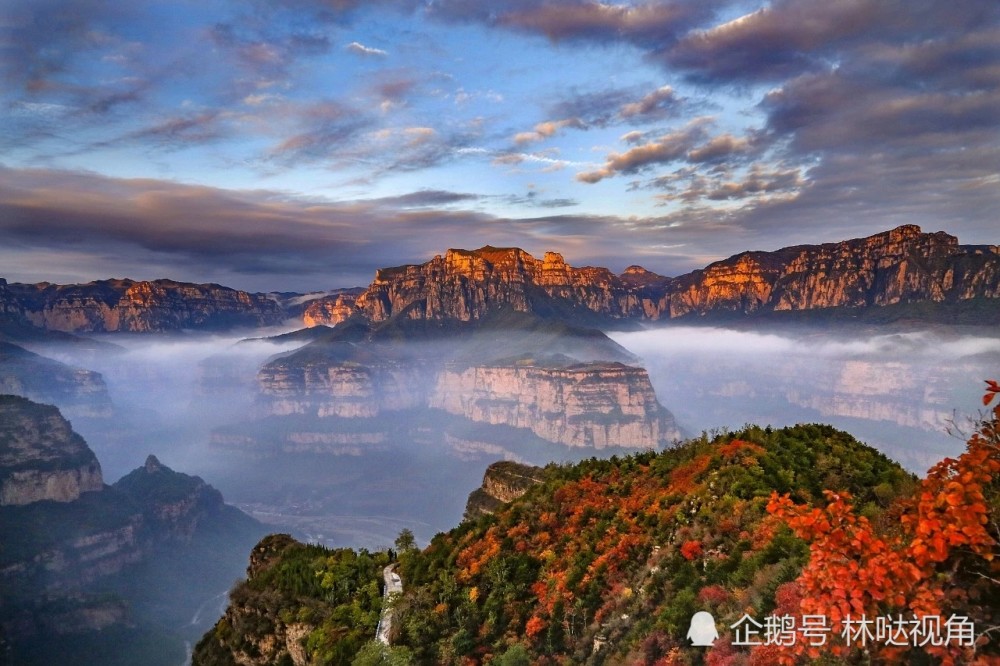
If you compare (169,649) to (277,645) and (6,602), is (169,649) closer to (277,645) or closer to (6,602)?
(6,602)

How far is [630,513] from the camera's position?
32781mm

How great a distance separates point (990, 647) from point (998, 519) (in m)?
2.25

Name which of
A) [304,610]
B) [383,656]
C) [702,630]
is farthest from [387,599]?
[702,630]

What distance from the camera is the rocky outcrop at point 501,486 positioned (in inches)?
2719

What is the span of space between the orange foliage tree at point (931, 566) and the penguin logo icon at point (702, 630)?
7881 mm

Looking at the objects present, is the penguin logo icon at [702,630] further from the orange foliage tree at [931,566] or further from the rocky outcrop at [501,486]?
the rocky outcrop at [501,486]

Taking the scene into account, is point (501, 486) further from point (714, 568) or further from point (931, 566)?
point (931, 566)

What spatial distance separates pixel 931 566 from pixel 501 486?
64587mm

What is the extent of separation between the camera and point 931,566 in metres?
9.65

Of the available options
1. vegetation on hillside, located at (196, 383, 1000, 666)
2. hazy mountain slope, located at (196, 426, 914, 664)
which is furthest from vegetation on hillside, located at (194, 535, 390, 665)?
hazy mountain slope, located at (196, 426, 914, 664)

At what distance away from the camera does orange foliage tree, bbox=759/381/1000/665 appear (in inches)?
364

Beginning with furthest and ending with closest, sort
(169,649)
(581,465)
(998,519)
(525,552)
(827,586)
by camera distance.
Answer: (169,649), (581,465), (525,552), (998,519), (827,586)

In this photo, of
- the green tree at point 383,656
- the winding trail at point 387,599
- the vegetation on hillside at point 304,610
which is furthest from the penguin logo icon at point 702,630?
the vegetation on hillside at point 304,610

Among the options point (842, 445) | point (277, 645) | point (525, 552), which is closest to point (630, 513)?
point (525, 552)
